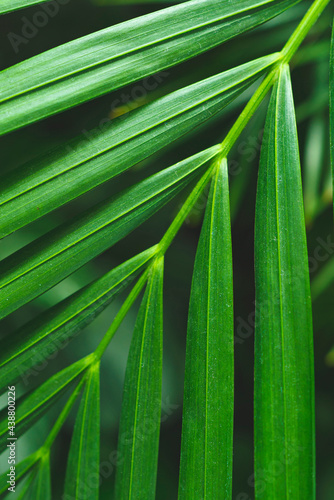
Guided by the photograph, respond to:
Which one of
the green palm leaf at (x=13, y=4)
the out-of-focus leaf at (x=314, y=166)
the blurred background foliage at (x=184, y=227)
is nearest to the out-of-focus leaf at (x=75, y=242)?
the green palm leaf at (x=13, y=4)

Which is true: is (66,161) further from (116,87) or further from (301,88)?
(301,88)

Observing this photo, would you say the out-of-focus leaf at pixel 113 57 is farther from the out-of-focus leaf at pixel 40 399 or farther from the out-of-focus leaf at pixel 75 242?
the out-of-focus leaf at pixel 40 399

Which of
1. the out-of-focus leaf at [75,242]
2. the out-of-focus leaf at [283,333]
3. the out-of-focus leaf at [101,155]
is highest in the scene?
the out-of-focus leaf at [101,155]

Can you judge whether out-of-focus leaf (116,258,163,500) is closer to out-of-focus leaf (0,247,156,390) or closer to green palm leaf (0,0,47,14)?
out-of-focus leaf (0,247,156,390)

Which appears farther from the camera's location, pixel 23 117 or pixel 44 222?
pixel 44 222

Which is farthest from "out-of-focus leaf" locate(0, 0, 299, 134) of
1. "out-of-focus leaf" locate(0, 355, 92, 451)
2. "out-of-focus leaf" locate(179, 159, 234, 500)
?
"out-of-focus leaf" locate(0, 355, 92, 451)

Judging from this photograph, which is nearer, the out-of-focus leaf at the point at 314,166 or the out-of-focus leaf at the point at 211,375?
the out-of-focus leaf at the point at 211,375

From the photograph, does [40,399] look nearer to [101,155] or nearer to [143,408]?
[143,408]

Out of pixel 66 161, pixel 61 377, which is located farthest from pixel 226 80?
pixel 61 377
